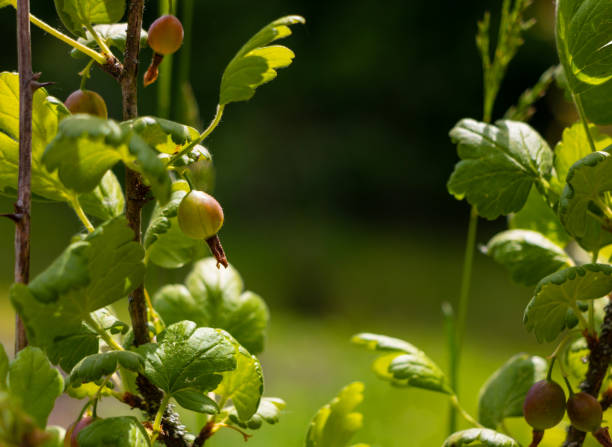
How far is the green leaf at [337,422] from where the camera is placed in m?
0.51

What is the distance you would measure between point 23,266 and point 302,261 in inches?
150

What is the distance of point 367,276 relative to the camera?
4.02 m

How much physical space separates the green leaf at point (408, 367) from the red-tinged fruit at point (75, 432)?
0.78 ft

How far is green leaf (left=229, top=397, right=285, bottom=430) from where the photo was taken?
463mm

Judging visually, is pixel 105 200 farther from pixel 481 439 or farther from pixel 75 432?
pixel 481 439

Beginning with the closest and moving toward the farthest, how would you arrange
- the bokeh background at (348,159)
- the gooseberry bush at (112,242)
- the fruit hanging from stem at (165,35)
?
1. the gooseberry bush at (112,242)
2. the fruit hanging from stem at (165,35)
3. the bokeh background at (348,159)

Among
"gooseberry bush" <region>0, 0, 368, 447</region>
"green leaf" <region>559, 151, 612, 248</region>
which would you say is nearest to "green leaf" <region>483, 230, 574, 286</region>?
"green leaf" <region>559, 151, 612, 248</region>

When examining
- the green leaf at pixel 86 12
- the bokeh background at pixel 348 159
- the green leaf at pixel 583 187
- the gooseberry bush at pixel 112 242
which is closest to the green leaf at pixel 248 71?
the gooseberry bush at pixel 112 242

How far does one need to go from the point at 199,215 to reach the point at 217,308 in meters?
0.21

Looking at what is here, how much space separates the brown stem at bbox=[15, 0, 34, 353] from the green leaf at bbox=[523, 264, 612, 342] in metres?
0.32

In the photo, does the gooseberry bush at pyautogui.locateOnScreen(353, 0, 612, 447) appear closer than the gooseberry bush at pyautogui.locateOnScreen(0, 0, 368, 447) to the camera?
No

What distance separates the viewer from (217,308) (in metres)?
0.59

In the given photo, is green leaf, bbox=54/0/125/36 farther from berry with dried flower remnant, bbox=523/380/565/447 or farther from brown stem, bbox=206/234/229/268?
berry with dried flower remnant, bbox=523/380/565/447

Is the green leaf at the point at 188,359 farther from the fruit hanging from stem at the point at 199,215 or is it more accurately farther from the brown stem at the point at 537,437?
the brown stem at the point at 537,437
